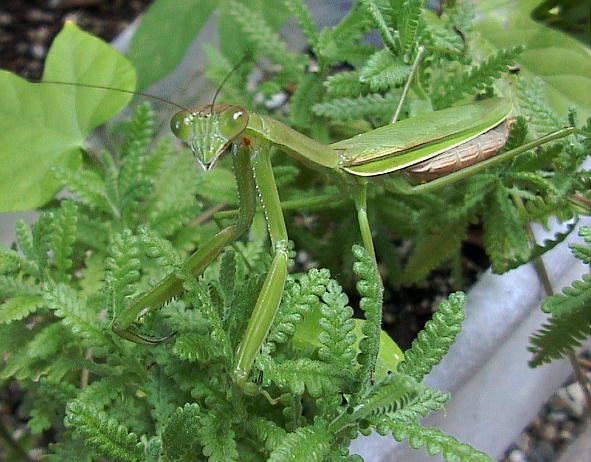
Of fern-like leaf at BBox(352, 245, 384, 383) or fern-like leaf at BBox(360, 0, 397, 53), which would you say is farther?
fern-like leaf at BBox(360, 0, 397, 53)

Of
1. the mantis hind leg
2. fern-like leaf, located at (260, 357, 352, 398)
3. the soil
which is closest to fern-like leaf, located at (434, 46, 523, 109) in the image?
the mantis hind leg

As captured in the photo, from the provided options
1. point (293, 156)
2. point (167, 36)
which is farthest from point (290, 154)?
point (167, 36)

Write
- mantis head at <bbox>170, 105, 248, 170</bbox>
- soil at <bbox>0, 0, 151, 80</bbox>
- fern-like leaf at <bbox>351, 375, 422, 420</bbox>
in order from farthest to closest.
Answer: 1. soil at <bbox>0, 0, 151, 80</bbox>
2. mantis head at <bbox>170, 105, 248, 170</bbox>
3. fern-like leaf at <bbox>351, 375, 422, 420</bbox>

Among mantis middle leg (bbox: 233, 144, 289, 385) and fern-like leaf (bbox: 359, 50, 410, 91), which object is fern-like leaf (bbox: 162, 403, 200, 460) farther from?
fern-like leaf (bbox: 359, 50, 410, 91)

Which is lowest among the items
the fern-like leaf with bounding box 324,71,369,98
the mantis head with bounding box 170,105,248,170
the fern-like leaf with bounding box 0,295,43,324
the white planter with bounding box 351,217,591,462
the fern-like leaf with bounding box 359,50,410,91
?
the white planter with bounding box 351,217,591,462

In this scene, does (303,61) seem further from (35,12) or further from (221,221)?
(35,12)

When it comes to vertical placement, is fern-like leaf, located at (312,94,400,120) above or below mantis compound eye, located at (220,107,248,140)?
below
